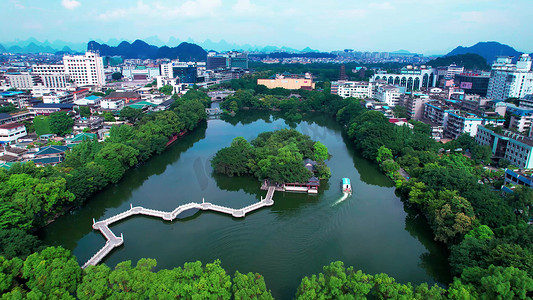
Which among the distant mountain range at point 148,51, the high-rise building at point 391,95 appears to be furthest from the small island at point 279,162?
the distant mountain range at point 148,51

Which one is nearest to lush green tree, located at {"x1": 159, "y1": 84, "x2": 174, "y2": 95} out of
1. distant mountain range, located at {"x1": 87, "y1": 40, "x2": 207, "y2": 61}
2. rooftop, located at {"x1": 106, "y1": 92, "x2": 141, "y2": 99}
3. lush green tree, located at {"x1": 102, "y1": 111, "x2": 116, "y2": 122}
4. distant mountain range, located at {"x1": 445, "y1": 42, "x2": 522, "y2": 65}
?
rooftop, located at {"x1": 106, "y1": 92, "x2": 141, "y2": 99}

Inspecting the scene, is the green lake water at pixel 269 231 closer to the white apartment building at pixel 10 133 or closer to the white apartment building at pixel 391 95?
the white apartment building at pixel 10 133

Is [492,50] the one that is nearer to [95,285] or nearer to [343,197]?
[343,197]

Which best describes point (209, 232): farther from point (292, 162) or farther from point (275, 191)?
point (292, 162)

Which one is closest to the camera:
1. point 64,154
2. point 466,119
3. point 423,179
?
point 423,179

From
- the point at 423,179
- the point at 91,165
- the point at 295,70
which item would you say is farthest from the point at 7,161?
the point at 295,70

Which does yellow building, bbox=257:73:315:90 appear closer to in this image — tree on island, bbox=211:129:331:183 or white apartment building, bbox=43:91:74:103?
white apartment building, bbox=43:91:74:103

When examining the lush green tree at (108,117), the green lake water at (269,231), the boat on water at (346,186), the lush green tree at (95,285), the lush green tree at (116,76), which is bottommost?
the green lake water at (269,231)
